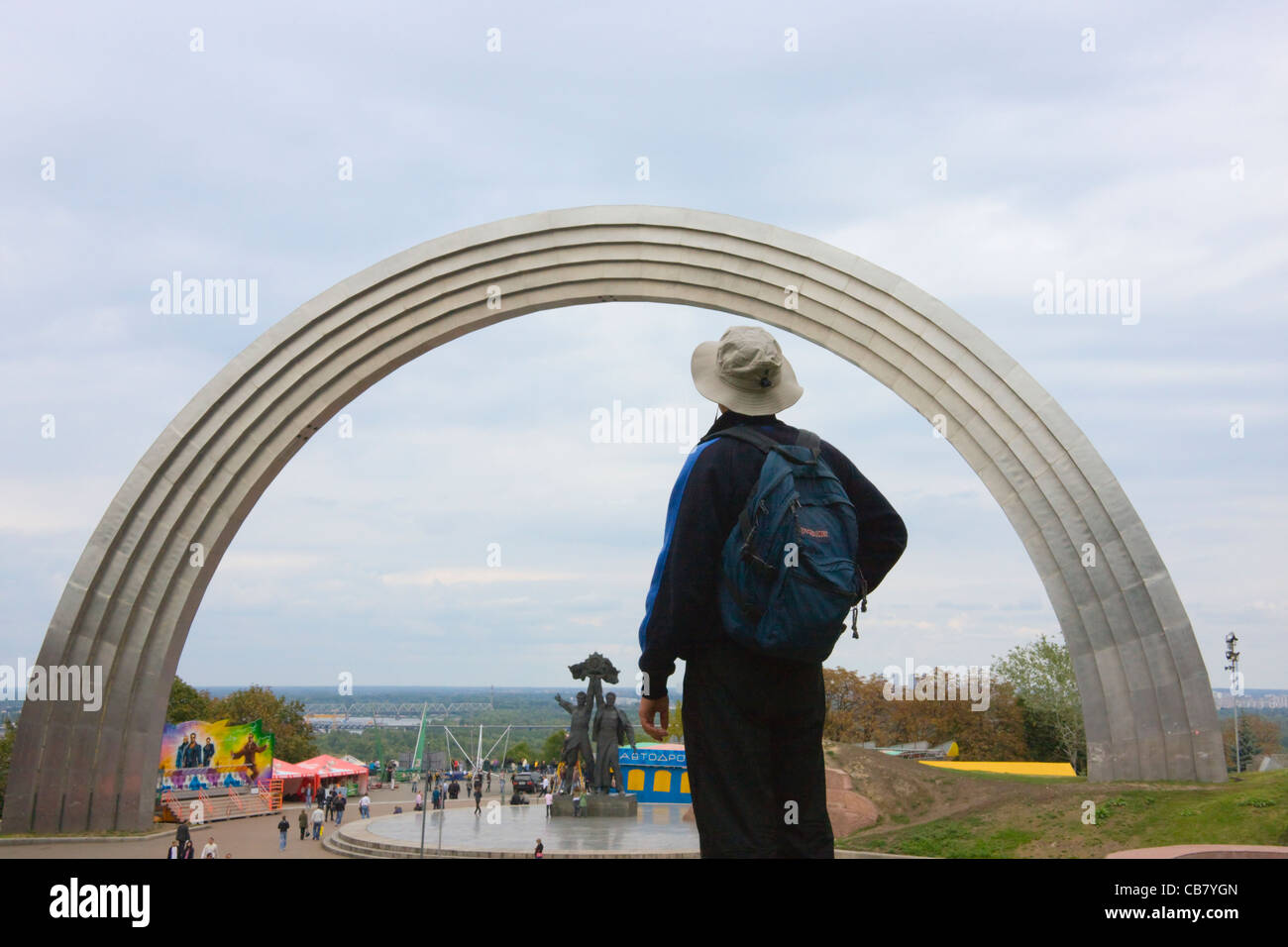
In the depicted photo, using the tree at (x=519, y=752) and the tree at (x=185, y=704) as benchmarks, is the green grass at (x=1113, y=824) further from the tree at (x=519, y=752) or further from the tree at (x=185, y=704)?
the tree at (x=519, y=752)

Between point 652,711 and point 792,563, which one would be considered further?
point 652,711

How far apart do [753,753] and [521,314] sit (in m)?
19.7

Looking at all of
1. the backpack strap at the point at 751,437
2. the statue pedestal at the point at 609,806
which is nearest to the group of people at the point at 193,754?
the statue pedestal at the point at 609,806

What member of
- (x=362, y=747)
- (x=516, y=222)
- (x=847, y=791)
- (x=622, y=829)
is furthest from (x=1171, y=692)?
(x=362, y=747)

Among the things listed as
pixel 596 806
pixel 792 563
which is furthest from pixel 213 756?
pixel 792 563

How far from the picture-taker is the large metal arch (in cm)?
1953

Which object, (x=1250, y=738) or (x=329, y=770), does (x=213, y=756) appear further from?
(x=1250, y=738)

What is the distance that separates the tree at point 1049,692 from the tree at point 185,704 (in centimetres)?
3624

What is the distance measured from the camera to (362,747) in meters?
121

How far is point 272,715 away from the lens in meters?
55.8

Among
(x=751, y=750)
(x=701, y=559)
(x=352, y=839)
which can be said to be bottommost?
(x=352, y=839)
